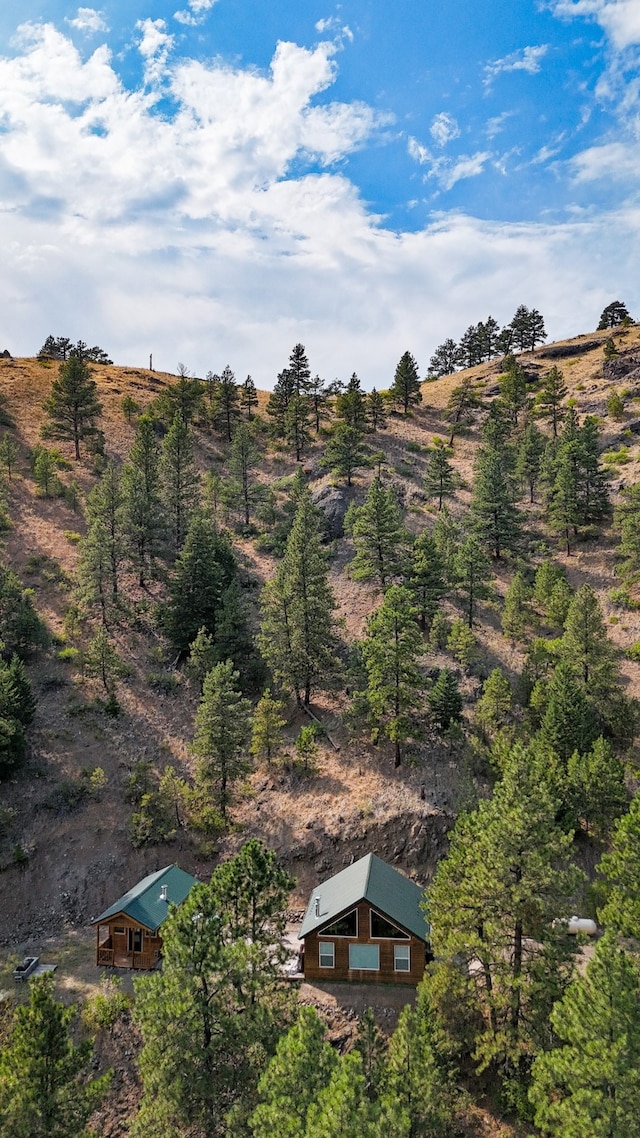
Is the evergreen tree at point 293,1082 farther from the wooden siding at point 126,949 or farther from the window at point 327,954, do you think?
the wooden siding at point 126,949

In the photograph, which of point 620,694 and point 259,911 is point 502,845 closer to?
point 259,911

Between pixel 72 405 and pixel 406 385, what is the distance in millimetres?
46204

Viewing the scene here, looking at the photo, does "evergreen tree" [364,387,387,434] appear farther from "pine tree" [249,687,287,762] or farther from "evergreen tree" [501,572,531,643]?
"pine tree" [249,687,287,762]

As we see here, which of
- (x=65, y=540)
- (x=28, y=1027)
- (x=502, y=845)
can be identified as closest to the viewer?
(x=28, y=1027)

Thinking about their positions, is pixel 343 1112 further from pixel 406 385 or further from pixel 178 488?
pixel 406 385

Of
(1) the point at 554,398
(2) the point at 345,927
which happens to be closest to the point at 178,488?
(2) the point at 345,927

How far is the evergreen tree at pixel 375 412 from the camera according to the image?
81438 mm

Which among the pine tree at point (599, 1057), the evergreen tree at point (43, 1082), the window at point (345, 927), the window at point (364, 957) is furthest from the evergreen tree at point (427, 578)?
the evergreen tree at point (43, 1082)

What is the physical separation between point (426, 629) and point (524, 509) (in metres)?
25.0

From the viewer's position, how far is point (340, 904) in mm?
26469

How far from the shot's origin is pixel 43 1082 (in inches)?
611

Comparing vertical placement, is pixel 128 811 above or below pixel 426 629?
below

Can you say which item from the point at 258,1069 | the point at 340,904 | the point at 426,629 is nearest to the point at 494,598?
the point at 426,629

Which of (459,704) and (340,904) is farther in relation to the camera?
(459,704)
